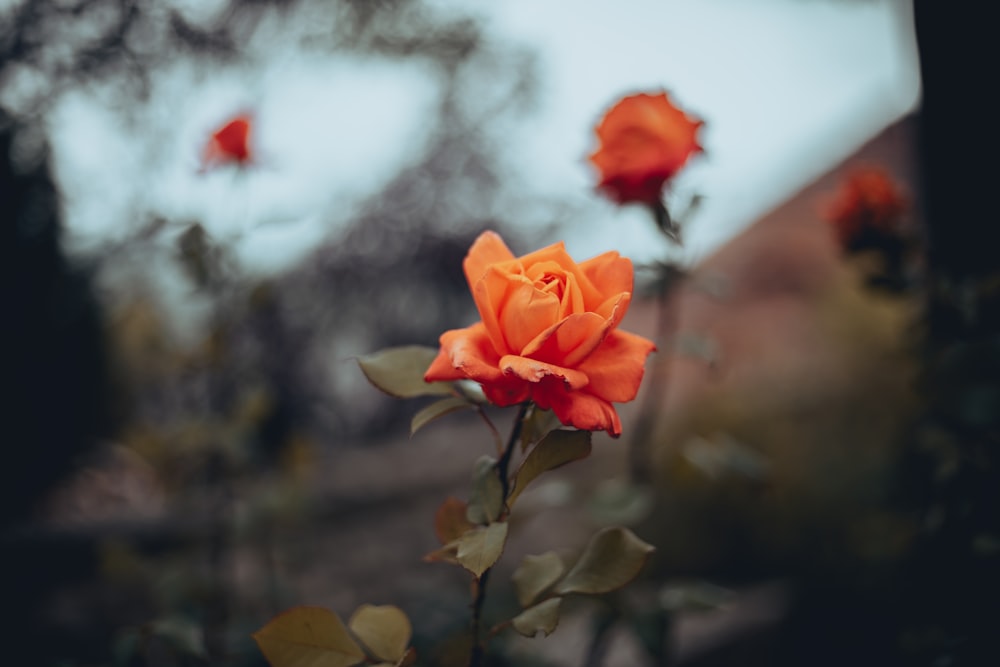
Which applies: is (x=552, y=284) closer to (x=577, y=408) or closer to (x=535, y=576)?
(x=577, y=408)

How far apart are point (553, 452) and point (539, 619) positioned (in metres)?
0.16

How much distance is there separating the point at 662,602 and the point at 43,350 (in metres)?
1.93

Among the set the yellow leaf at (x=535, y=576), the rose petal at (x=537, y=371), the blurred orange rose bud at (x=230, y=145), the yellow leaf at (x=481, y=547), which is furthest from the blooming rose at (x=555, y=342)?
the blurred orange rose bud at (x=230, y=145)

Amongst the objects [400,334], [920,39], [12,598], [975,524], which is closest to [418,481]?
[400,334]

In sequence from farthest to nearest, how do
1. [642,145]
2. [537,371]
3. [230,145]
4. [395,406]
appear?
[395,406], [230,145], [642,145], [537,371]

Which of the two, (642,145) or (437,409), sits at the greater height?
(642,145)

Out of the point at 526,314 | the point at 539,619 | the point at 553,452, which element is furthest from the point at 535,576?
the point at 526,314

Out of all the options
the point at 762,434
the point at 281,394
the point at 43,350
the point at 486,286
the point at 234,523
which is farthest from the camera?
the point at 281,394

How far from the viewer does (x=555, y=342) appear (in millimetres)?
518

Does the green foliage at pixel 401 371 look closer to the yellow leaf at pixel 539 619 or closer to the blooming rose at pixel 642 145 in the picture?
the yellow leaf at pixel 539 619

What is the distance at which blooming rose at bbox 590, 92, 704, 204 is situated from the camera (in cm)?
86

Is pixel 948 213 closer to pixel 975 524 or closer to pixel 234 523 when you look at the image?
pixel 975 524

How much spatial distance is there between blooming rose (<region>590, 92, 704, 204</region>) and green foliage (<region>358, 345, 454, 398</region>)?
41 centimetres

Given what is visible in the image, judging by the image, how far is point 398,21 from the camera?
172cm
